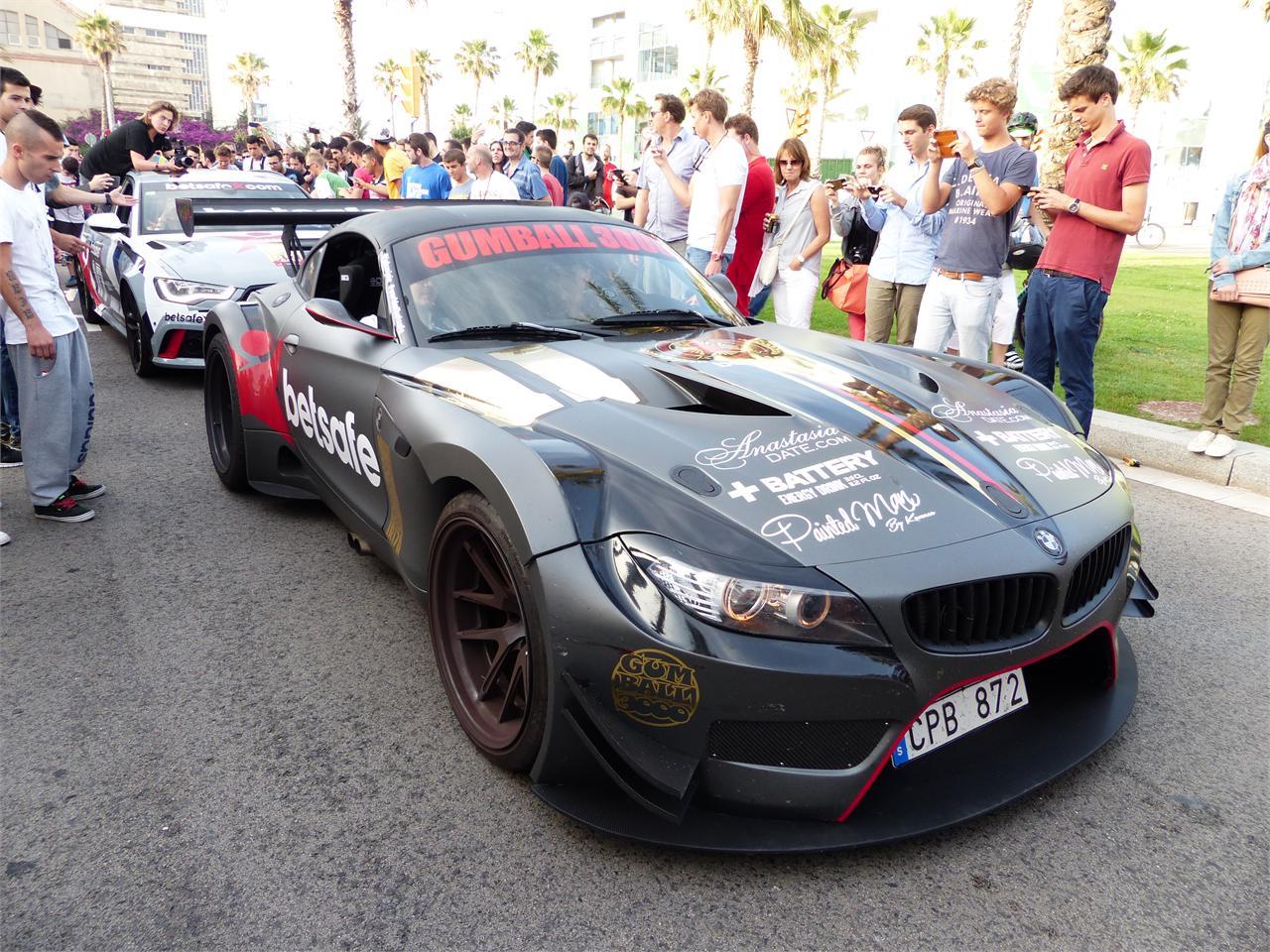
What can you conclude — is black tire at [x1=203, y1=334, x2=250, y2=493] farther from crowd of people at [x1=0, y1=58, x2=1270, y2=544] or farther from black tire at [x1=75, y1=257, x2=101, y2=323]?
black tire at [x1=75, y1=257, x2=101, y2=323]

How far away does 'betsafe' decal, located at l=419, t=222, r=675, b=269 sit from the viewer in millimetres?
3492

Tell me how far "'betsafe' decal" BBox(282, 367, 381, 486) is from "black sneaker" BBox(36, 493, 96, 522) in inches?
48.8

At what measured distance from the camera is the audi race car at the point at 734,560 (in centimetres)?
202

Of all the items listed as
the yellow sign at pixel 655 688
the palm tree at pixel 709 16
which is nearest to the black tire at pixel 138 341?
the yellow sign at pixel 655 688

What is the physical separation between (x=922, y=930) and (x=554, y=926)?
768 mm

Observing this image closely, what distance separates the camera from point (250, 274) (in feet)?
22.7

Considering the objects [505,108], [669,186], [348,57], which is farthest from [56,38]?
[669,186]

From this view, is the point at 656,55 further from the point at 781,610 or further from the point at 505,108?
the point at 781,610

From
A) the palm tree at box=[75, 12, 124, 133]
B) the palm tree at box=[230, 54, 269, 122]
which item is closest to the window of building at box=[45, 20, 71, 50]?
the palm tree at box=[230, 54, 269, 122]

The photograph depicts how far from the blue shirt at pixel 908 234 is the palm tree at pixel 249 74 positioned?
10670cm

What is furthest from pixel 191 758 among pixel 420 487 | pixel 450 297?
pixel 450 297

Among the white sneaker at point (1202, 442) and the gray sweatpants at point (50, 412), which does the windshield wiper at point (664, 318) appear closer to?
the gray sweatpants at point (50, 412)

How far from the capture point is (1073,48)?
8773 millimetres

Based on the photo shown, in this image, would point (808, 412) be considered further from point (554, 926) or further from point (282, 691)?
point (282, 691)
